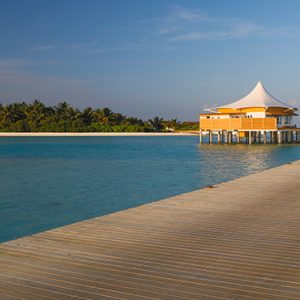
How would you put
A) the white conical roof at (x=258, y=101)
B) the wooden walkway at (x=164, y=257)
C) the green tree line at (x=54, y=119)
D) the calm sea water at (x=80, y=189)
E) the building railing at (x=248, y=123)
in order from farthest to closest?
the green tree line at (x=54, y=119), the white conical roof at (x=258, y=101), the building railing at (x=248, y=123), the calm sea water at (x=80, y=189), the wooden walkway at (x=164, y=257)

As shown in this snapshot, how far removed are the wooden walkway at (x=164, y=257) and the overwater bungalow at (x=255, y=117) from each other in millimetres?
47616

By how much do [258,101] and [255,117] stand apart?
3689mm

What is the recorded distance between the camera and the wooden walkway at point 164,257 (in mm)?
4703

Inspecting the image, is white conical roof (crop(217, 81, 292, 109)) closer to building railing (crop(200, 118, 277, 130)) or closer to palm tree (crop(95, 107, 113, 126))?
building railing (crop(200, 118, 277, 130))

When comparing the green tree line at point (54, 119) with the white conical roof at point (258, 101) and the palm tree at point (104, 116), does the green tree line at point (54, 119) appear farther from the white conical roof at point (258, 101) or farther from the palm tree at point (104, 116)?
the white conical roof at point (258, 101)

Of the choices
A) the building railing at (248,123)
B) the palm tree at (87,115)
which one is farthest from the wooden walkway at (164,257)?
the palm tree at (87,115)

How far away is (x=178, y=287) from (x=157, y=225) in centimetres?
302

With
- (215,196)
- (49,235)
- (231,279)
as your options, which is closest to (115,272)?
(231,279)

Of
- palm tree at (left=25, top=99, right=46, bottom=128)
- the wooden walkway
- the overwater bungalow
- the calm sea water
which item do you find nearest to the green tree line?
palm tree at (left=25, top=99, right=46, bottom=128)

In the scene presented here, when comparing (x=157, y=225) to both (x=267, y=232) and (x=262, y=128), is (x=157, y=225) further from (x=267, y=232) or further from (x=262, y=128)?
(x=262, y=128)

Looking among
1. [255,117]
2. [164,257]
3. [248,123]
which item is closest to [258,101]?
[255,117]

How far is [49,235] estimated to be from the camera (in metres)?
7.00

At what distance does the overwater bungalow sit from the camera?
55.9m

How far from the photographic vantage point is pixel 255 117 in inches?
2314
